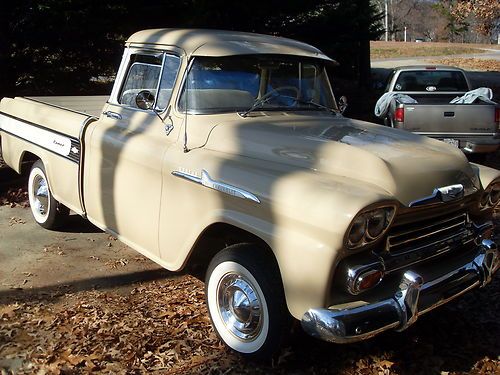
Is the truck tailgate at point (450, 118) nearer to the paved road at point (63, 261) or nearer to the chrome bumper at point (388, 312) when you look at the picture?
the paved road at point (63, 261)

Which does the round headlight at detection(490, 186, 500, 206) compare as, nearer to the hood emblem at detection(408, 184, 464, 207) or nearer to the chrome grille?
the chrome grille

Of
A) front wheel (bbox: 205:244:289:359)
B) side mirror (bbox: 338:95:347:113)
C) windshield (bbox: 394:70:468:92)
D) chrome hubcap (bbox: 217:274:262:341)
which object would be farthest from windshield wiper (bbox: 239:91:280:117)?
windshield (bbox: 394:70:468:92)

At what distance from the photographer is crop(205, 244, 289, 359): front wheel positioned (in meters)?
3.26

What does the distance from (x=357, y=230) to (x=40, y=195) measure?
4183mm

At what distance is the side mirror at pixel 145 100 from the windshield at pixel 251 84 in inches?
12.2

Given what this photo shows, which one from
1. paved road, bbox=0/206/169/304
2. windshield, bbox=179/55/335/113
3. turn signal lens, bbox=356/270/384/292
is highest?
windshield, bbox=179/55/335/113

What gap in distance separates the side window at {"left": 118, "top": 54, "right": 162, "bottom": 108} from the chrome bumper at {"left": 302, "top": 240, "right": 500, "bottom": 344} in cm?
232

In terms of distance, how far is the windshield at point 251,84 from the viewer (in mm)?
4105

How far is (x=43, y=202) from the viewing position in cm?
605

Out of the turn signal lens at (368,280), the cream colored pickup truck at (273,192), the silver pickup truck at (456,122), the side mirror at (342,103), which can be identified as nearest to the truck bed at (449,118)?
the silver pickup truck at (456,122)

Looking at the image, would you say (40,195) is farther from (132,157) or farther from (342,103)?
(342,103)

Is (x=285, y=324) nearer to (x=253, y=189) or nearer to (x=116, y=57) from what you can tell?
(x=253, y=189)

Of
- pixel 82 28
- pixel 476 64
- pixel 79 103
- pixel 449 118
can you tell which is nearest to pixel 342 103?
pixel 79 103

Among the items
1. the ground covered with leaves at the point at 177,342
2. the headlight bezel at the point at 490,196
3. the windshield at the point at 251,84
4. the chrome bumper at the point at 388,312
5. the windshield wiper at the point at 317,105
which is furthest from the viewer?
the windshield wiper at the point at 317,105
